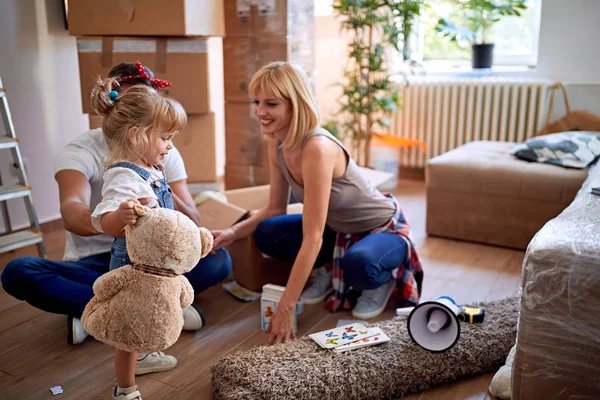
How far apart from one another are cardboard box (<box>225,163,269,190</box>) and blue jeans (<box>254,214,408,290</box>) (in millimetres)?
636

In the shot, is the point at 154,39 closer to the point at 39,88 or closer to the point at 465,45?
the point at 39,88

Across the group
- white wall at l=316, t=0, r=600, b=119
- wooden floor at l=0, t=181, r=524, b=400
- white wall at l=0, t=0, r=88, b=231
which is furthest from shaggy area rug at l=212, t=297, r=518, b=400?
white wall at l=316, t=0, r=600, b=119

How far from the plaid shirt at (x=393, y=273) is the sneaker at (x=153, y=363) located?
2.11ft

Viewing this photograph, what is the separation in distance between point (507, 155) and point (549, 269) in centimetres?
185

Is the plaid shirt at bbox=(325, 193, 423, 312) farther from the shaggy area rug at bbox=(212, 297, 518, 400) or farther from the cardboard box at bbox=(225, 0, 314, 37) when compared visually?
the cardboard box at bbox=(225, 0, 314, 37)

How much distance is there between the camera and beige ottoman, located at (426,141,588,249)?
264 cm

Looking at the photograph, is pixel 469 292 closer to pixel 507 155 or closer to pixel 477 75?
pixel 507 155

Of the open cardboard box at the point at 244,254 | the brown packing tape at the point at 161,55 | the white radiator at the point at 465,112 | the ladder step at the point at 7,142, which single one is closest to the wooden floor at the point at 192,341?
the open cardboard box at the point at 244,254

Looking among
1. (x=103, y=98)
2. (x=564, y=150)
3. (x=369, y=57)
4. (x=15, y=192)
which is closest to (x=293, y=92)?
(x=103, y=98)

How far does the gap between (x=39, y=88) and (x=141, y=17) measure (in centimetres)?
87

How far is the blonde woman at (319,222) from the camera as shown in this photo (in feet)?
5.87

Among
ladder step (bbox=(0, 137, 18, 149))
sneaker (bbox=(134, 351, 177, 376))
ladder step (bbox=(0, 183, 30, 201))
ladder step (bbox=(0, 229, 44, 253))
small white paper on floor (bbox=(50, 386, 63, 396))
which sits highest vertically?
ladder step (bbox=(0, 137, 18, 149))

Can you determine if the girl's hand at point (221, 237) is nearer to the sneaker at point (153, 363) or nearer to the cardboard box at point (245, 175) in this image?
the sneaker at point (153, 363)

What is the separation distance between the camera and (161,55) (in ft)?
7.80
